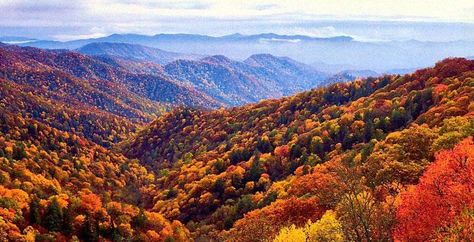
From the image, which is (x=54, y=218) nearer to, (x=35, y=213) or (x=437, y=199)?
(x=35, y=213)

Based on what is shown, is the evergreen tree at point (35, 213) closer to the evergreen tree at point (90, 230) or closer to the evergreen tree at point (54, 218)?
the evergreen tree at point (54, 218)

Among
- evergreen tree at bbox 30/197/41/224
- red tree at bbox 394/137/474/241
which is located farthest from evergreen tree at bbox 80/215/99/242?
red tree at bbox 394/137/474/241

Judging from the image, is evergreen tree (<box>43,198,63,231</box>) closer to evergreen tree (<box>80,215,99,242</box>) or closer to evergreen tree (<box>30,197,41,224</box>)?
evergreen tree (<box>30,197,41,224</box>)

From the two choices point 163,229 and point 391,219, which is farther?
point 163,229

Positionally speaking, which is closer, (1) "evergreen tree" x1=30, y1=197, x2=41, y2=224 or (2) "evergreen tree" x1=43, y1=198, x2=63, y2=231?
(2) "evergreen tree" x1=43, y1=198, x2=63, y2=231

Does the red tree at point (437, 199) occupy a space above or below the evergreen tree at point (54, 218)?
above

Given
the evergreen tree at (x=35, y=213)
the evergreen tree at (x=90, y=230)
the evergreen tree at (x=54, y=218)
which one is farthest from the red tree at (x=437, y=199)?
the evergreen tree at (x=35, y=213)

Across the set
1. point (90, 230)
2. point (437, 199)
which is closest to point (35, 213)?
point (90, 230)

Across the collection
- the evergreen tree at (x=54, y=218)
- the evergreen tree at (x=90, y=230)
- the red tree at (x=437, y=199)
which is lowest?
the evergreen tree at (x=90, y=230)

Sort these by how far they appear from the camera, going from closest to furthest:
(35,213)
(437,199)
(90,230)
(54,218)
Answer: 1. (437,199)
2. (54,218)
3. (35,213)
4. (90,230)

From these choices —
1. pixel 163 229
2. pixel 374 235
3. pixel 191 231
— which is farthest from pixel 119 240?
pixel 374 235

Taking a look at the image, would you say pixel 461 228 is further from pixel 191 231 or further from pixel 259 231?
pixel 191 231
